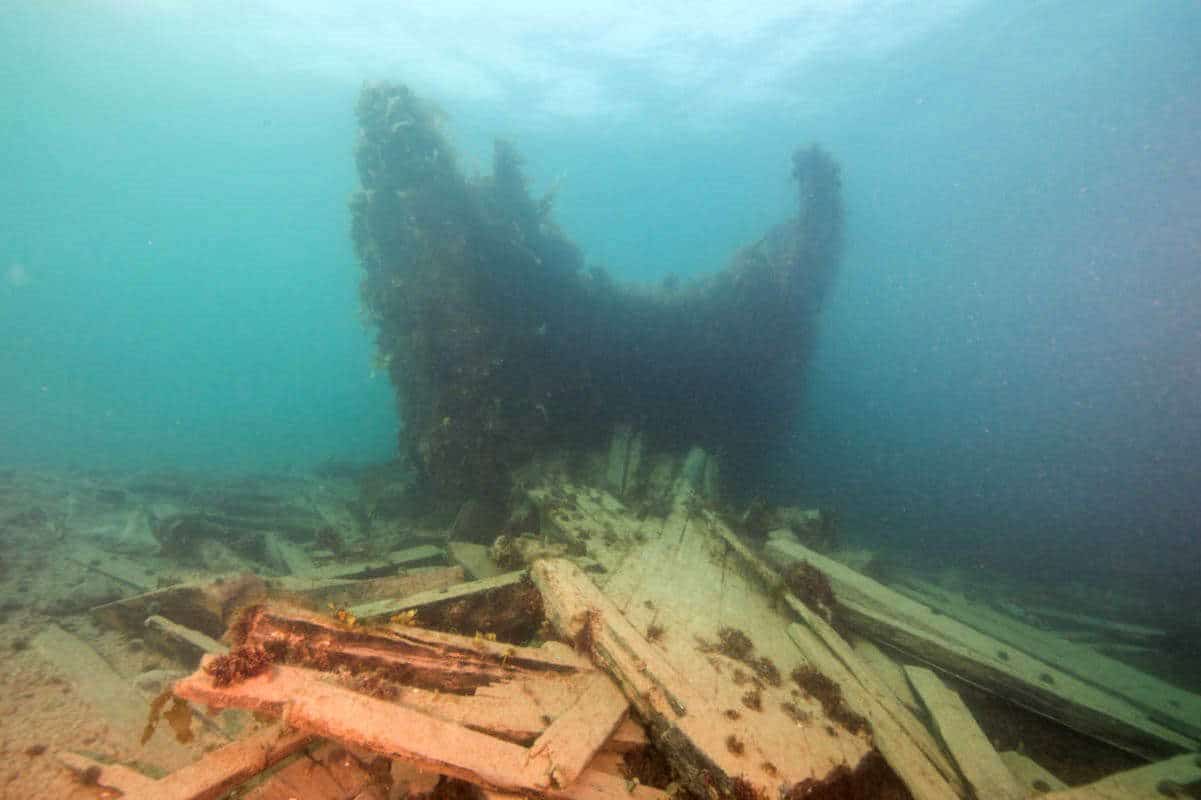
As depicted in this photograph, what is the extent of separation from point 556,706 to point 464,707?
0.58m

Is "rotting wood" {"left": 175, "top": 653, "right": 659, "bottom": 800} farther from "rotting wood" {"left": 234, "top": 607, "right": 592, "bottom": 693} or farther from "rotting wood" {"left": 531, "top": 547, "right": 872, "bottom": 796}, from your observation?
"rotting wood" {"left": 531, "top": 547, "right": 872, "bottom": 796}

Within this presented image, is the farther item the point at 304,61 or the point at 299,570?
the point at 304,61

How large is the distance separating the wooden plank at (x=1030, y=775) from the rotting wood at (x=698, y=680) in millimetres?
1512

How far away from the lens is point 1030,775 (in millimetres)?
3521

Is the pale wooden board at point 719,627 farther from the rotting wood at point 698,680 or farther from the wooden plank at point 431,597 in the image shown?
the wooden plank at point 431,597

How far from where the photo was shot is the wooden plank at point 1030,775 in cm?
339

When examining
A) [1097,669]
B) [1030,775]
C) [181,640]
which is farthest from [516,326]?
[1097,669]

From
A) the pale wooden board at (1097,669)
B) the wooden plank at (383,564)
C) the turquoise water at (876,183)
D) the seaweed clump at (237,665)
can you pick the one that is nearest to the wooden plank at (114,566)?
the wooden plank at (383,564)

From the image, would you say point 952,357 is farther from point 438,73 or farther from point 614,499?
point 438,73

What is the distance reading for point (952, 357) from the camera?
122 feet

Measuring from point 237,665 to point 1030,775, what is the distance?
5573 millimetres

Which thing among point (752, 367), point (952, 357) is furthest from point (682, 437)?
point (952, 357)

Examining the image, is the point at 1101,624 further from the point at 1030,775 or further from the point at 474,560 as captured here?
the point at 474,560

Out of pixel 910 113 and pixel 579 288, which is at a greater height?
pixel 910 113
